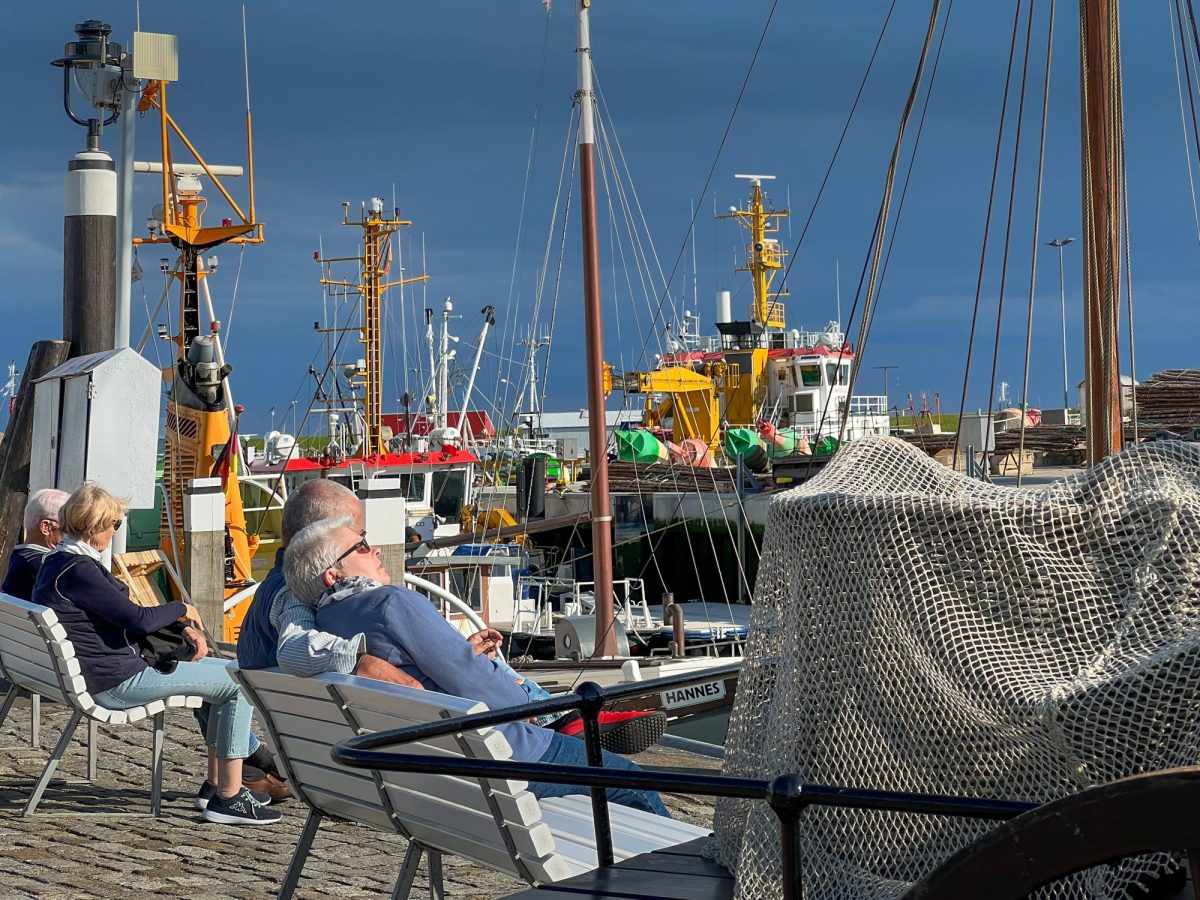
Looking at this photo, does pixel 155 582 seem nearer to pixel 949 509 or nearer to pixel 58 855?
pixel 58 855

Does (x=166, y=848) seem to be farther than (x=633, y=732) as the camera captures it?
Yes

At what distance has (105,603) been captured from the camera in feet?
18.1

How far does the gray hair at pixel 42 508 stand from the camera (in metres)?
6.22

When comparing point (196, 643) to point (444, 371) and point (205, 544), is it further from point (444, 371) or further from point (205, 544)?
point (444, 371)

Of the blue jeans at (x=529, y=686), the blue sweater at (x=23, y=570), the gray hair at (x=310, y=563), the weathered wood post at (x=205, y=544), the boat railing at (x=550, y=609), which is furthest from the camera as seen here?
the boat railing at (x=550, y=609)

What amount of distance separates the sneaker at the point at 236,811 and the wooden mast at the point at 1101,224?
448 centimetres

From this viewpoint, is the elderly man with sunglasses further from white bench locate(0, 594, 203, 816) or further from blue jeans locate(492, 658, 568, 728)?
white bench locate(0, 594, 203, 816)

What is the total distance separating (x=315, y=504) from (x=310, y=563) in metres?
0.51

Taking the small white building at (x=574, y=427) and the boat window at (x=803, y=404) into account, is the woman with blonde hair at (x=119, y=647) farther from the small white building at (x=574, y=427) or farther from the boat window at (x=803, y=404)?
the boat window at (x=803, y=404)

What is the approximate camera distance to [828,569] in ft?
7.47

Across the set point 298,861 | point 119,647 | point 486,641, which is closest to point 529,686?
point 486,641

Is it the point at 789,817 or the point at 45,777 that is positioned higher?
the point at 789,817

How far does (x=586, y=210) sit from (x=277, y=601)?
951 centimetres

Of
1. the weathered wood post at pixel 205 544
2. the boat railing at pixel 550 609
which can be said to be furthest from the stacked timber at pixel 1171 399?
the weathered wood post at pixel 205 544
